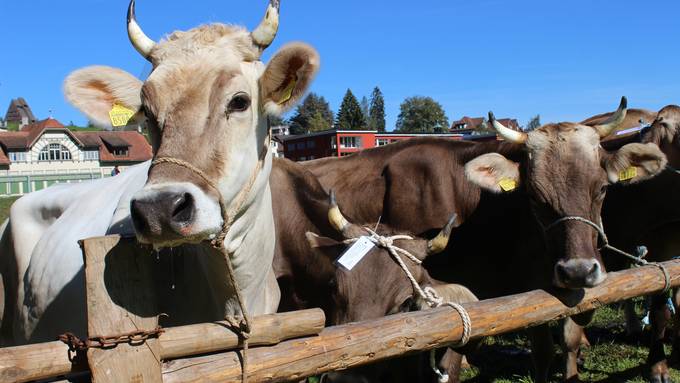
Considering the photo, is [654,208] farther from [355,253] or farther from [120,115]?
[120,115]

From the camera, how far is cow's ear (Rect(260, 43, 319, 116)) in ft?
8.74

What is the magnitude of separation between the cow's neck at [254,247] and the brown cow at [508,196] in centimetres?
186

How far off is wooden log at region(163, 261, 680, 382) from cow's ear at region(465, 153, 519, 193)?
1.49m

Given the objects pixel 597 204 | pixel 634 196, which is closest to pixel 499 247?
pixel 597 204

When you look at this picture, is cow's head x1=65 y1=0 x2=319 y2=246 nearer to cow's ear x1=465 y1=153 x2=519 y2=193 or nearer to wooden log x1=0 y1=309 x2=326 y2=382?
wooden log x1=0 y1=309 x2=326 y2=382

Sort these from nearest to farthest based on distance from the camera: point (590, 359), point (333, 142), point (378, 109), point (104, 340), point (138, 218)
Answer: point (104, 340) < point (138, 218) < point (590, 359) < point (333, 142) < point (378, 109)

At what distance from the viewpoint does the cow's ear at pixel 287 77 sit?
105 inches

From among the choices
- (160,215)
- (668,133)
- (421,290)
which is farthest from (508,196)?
(160,215)

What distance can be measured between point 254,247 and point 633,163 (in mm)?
3355

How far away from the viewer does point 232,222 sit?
2.53 m

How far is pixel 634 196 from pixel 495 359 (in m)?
2.24

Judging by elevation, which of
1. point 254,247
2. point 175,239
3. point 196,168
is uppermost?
point 196,168

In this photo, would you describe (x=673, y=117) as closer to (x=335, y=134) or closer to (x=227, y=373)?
(x=227, y=373)

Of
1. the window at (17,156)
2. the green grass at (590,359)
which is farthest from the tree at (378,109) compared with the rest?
the green grass at (590,359)
